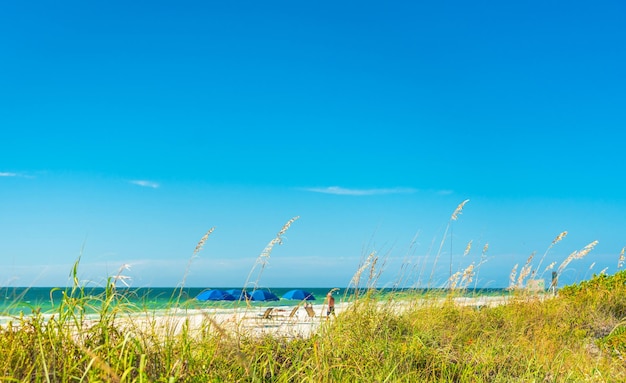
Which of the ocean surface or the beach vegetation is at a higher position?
the ocean surface

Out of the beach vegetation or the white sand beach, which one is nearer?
the beach vegetation

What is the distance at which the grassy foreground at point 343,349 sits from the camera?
11.2 ft

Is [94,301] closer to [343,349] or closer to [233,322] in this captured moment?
[233,322]

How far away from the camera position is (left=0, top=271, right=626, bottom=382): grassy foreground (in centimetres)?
342

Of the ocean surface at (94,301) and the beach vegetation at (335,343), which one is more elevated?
the ocean surface at (94,301)

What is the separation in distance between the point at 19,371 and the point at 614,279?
1069cm

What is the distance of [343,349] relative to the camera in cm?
479

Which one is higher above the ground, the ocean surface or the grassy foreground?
the ocean surface

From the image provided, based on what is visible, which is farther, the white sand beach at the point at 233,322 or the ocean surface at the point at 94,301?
the white sand beach at the point at 233,322

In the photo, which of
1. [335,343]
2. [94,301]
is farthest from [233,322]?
[94,301]

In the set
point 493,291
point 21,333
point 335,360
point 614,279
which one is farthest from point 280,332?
point 614,279

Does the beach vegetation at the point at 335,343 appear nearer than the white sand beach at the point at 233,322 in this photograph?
Yes

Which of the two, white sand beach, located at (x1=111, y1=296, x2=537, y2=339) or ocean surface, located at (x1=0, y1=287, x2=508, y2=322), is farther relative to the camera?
white sand beach, located at (x1=111, y1=296, x2=537, y2=339)

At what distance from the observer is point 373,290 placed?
6801 mm
